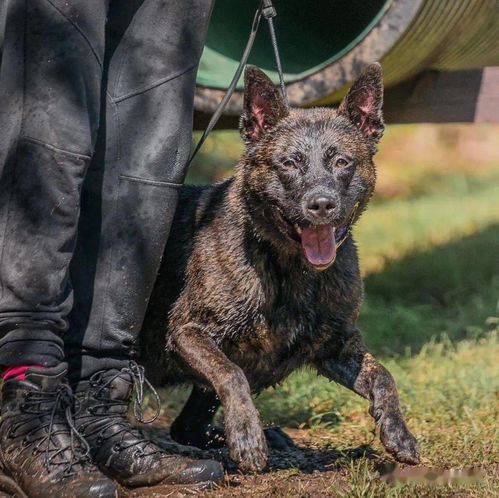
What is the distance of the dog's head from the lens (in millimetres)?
4176

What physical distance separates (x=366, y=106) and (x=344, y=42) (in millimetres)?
1948

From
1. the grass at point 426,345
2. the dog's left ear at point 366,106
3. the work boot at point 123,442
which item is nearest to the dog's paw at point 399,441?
the grass at point 426,345

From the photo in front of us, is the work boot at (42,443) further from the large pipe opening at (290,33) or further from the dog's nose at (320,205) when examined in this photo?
the large pipe opening at (290,33)

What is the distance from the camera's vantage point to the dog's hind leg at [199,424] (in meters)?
4.86

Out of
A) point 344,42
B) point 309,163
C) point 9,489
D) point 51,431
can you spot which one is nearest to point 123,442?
point 51,431

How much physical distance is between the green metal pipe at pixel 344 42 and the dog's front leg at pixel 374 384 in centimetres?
166

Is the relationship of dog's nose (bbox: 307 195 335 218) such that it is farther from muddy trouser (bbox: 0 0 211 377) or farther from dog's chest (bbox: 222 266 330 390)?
muddy trouser (bbox: 0 0 211 377)

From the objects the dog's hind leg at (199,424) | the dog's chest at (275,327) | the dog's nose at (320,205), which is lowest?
the dog's hind leg at (199,424)

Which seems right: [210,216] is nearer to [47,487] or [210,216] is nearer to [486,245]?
[47,487]

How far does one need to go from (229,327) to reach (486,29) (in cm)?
289

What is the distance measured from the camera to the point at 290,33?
6441mm

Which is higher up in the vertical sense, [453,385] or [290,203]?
[290,203]

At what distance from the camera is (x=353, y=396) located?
5547mm

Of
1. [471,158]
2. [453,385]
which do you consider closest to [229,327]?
[453,385]
